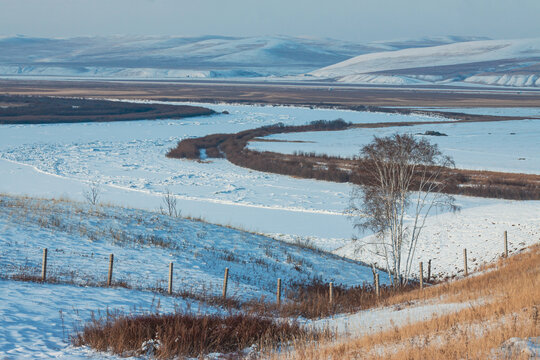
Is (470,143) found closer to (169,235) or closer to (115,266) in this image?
(169,235)

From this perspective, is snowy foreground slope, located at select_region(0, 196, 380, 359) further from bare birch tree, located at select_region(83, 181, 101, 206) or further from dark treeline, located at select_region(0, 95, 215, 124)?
dark treeline, located at select_region(0, 95, 215, 124)

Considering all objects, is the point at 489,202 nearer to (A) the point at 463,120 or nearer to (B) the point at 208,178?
(B) the point at 208,178

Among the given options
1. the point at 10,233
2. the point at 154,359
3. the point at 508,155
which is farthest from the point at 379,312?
the point at 508,155

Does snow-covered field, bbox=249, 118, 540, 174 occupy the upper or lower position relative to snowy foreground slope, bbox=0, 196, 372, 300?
upper

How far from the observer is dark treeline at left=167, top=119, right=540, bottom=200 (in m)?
40.3

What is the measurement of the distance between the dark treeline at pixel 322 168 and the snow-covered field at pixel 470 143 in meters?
2.41

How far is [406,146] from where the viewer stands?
Answer: 23.3 metres

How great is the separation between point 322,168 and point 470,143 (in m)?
20.5

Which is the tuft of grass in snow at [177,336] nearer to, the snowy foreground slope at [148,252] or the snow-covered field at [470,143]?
the snowy foreground slope at [148,252]

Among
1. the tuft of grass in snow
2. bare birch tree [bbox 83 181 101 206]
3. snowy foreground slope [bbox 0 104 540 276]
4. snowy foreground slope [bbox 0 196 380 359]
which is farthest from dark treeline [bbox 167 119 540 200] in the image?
the tuft of grass in snow

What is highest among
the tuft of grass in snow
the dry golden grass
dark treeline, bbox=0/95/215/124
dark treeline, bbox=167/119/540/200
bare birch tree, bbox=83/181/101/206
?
dark treeline, bbox=0/95/215/124

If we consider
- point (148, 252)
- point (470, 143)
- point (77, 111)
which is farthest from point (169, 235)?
point (77, 111)

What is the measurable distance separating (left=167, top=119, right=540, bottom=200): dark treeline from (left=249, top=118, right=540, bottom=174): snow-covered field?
95.1 inches

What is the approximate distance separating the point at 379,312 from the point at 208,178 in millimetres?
35374
